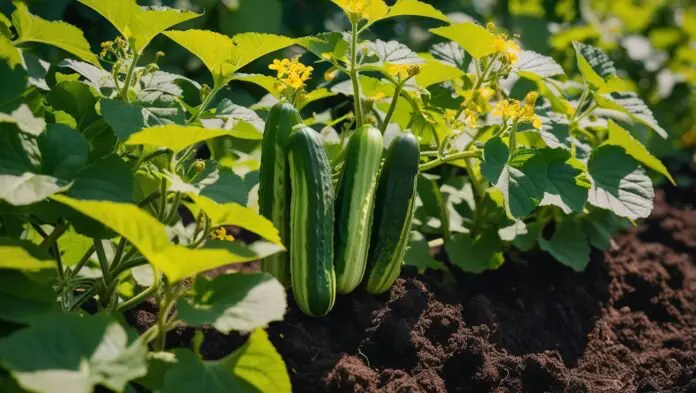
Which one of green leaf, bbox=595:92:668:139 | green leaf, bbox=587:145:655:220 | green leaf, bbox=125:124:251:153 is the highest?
green leaf, bbox=125:124:251:153

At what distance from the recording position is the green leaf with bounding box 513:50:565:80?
366cm

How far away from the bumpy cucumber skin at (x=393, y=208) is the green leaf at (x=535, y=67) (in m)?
0.74

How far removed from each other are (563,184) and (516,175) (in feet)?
0.75

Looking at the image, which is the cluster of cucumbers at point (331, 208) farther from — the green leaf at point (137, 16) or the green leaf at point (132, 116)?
the green leaf at point (137, 16)

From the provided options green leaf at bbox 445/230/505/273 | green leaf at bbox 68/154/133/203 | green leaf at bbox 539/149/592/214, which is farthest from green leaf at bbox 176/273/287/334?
green leaf at bbox 445/230/505/273

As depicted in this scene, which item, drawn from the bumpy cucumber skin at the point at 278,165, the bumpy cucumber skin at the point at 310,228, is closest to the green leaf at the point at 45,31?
the bumpy cucumber skin at the point at 278,165

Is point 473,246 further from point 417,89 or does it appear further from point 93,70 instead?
point 93,70

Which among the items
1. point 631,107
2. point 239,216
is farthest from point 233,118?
point 631,107

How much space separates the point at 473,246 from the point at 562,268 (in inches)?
21.0

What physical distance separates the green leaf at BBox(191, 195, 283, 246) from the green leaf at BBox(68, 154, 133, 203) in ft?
0.75

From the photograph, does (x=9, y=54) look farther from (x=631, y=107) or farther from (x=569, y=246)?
(x=631, y=107)

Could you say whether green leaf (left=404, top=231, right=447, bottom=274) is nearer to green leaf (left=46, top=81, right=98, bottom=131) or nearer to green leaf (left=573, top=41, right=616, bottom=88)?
green leaf (left=573, top=41, right=616, bottom=88)

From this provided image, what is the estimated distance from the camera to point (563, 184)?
3377 millimetres

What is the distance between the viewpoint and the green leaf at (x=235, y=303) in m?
2.29
